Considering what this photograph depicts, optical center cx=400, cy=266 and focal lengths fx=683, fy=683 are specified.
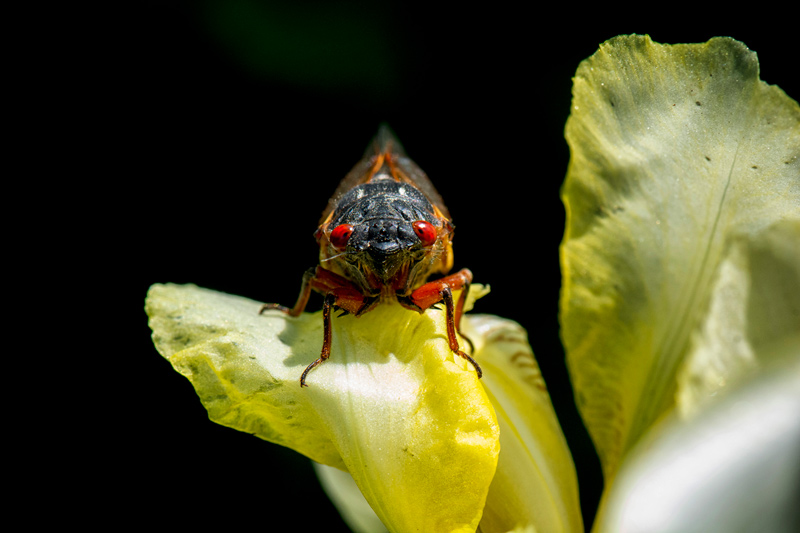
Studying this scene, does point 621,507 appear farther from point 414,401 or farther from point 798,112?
point 798,112

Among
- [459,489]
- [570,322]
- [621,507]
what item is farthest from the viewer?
[570,322]

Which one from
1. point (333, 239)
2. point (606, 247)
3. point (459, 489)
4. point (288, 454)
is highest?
point (606, 247)

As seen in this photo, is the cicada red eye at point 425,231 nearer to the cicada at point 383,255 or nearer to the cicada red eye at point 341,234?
the cicada at point 383,255

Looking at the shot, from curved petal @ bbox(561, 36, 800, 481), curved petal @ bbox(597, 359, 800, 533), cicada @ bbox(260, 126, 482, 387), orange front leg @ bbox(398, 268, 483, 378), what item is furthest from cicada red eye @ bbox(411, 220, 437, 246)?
curved petal @ bbox(597, 359, 800, 533)

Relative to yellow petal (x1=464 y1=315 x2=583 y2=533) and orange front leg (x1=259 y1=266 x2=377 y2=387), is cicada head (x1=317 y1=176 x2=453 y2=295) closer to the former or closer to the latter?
orange front leg (x1=259 y1=266 x2=377 y2=387)

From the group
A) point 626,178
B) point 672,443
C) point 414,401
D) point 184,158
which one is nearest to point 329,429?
point 414,401

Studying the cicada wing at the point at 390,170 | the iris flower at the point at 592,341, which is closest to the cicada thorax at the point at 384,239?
the cicada wing at the point at 390,170

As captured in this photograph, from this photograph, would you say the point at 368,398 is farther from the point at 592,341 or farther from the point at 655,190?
the point at 655,190
